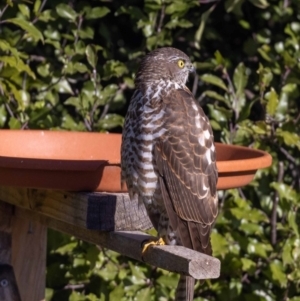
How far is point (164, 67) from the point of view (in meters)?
3.55

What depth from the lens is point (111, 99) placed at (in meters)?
4.54

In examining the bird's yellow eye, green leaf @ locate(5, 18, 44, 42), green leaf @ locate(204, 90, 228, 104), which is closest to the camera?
the bird's yellow eye

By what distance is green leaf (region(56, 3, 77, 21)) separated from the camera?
436cm

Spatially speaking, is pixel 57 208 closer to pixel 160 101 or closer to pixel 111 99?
pixel 160 101

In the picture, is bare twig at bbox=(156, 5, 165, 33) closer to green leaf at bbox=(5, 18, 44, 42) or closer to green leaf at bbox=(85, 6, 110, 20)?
green leaf at bbox=(85, 6, 110, 20)

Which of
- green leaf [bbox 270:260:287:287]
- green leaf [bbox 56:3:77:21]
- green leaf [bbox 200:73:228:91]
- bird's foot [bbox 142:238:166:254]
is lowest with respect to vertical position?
green leaf [bbox 270:260:287:287]

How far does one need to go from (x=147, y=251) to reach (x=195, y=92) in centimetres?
197

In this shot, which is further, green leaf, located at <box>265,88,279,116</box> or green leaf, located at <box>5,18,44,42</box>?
green leaf, located at <box>265,88,279,116</box>

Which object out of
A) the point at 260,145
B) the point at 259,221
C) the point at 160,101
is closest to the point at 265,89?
the point at 260,145

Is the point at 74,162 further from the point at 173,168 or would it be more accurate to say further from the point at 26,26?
the point at 26,26

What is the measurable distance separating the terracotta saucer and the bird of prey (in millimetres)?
70

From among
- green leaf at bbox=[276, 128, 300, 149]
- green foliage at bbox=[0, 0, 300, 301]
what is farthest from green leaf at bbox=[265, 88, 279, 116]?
green leaf at bbox=[276, 128, 300, 149]

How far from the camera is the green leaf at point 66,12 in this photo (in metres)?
4.36

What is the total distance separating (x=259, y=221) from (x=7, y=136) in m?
1.53
